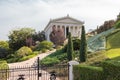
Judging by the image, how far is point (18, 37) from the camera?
65.9 metres

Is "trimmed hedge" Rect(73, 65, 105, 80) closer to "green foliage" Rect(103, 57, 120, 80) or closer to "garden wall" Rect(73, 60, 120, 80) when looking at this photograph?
"garden wall" Rect(73, 60, 120, 80)

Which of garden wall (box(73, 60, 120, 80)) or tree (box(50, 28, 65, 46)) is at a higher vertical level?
tree (box(50, 28, 65, 46))

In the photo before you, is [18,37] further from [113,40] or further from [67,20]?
[113,40]

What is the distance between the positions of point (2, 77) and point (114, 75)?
10980mm

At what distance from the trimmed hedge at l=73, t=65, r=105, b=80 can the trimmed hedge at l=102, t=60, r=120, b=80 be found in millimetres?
758

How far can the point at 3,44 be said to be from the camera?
6216 cm

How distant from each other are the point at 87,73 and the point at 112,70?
3.14 metres

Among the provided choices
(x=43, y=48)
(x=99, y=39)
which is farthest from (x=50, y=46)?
(x=99, y=39)

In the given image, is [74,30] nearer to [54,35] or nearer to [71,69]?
[54,35]

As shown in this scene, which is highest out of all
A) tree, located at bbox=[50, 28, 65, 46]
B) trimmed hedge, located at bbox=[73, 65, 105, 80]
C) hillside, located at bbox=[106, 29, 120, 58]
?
tree, located at bbox=[50, 28, 65, 46]

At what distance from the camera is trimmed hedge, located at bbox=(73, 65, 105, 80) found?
1315 cm

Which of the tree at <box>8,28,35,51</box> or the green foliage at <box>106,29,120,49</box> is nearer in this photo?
the green foliage at <box>106,29,120,49</box>

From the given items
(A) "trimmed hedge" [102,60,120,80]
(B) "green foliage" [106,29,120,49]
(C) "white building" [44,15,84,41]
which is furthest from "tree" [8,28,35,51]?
(A) "trimmed hedge" [102,60,120,80]

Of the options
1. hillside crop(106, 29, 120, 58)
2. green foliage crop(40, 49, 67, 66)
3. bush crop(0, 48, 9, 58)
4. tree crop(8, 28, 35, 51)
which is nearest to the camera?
hillside crop(106, 29, 120, 58)
